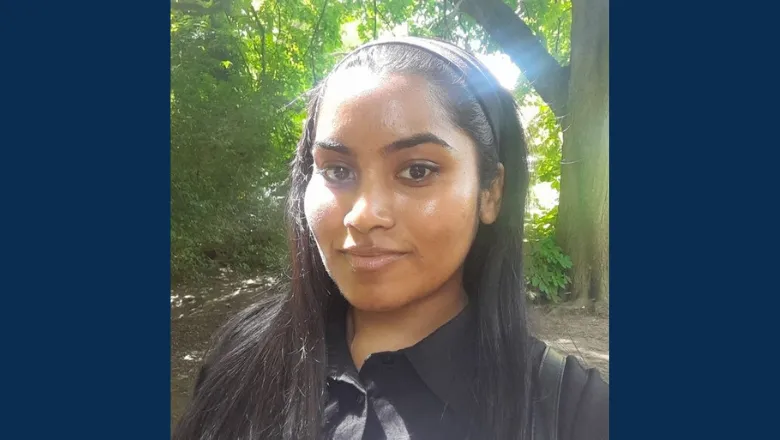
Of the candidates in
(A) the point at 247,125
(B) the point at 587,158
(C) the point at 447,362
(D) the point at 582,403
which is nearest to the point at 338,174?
(A) the point at 247,125

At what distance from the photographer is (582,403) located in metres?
1.43

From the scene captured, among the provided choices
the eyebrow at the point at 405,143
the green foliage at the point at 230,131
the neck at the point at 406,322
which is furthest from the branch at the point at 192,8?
the neck at the point at 406,322

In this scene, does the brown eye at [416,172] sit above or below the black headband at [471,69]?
below

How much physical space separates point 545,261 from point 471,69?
1.69 feet

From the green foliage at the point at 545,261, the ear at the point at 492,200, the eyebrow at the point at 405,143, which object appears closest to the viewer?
the eyebrow at the point at 405,143

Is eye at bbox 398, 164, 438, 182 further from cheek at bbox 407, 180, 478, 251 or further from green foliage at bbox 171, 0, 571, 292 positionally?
green foliage at bbox 171, 0, 571, 292

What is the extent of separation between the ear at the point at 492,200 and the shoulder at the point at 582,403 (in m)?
0.35

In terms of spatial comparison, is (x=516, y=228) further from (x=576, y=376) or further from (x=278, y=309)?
(x=278, y=309)

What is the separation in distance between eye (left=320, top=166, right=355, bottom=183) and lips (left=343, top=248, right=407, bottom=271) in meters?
0.16

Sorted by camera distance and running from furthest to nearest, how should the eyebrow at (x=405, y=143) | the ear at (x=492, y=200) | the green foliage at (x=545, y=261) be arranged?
the green foliage at (x=545, y=261), the ear at (x=492, y=200), the eyebrow at (x=405, y=143)

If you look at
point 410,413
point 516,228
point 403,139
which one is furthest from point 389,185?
point 410,413

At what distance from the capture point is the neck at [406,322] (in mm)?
1452

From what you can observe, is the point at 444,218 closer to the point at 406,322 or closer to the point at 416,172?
the point at 416,172

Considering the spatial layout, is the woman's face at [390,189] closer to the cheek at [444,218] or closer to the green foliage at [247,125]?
the cheek at [444,218]
